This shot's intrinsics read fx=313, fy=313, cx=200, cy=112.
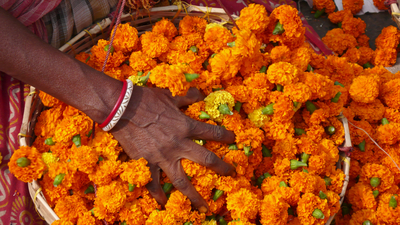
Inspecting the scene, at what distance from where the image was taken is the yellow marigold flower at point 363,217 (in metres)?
1.85

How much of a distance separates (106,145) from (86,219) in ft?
1.21

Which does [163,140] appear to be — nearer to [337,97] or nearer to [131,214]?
[131,214]

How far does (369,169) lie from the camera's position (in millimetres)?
1971

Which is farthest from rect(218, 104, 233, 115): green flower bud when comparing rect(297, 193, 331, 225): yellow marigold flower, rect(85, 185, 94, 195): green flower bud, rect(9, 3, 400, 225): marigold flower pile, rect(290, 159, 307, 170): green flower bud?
rect(85, 185, 94, 195): green flower bud

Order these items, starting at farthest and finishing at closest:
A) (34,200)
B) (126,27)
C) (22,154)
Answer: (126,27) < (34,200) < (22,154)

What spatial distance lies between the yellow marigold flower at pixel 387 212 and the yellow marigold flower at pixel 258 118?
87 cm

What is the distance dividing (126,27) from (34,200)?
3.59 ft

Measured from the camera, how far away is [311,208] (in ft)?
5.17

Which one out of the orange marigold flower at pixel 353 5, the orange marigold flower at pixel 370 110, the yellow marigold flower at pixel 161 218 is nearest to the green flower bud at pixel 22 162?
the yellow marigold flower at pixel 161 218

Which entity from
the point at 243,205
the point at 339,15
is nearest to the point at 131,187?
the point at 243,205

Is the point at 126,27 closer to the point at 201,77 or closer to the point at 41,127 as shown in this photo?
the point at 201,77

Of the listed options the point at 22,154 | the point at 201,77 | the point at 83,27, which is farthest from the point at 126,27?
the point at 22,154

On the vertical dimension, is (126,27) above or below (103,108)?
above

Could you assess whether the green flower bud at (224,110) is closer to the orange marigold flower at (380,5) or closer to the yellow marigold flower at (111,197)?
the yellow marigold flower at (111,197)
